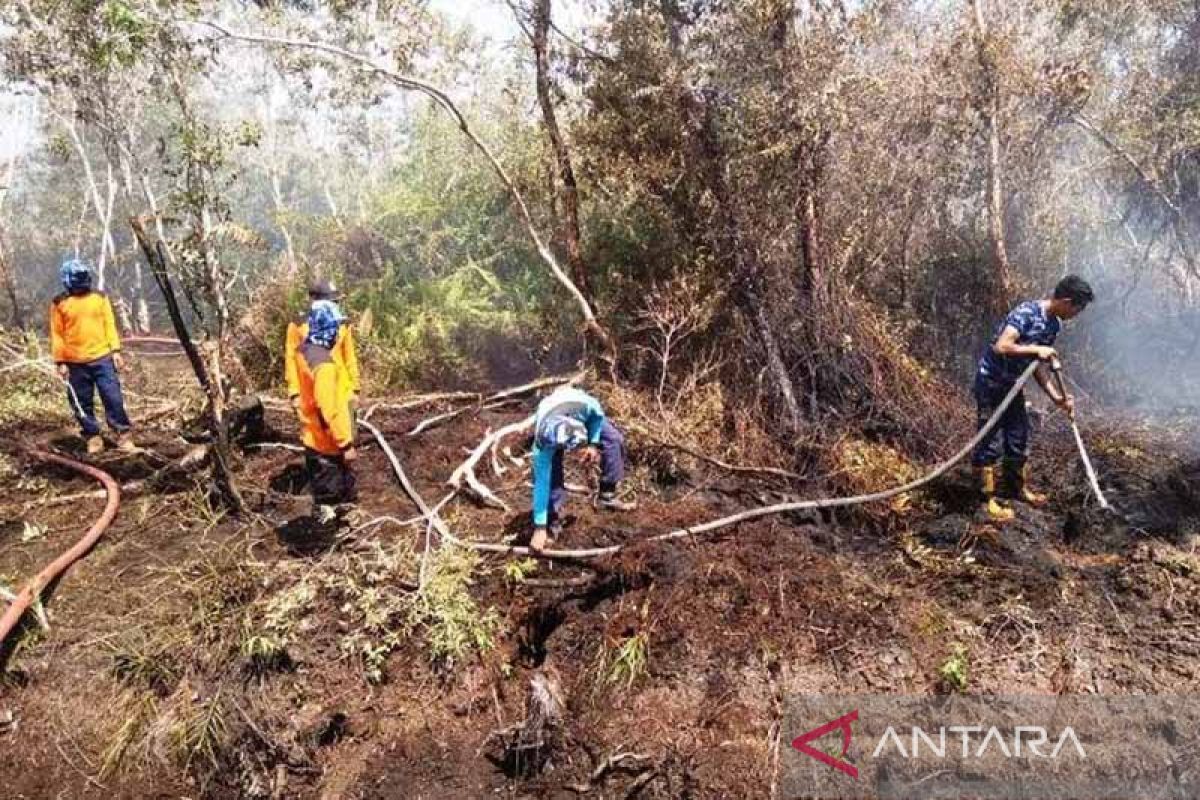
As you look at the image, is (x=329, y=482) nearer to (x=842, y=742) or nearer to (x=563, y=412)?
(x=563, y=412)

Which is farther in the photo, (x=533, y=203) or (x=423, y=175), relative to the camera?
(x=423, y=175)

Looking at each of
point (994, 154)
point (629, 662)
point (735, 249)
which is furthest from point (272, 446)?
point (994, 154)

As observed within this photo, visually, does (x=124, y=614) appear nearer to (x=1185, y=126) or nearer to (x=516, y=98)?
(x=516, y=98)

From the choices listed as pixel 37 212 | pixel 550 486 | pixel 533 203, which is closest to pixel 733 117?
pixel 533 203

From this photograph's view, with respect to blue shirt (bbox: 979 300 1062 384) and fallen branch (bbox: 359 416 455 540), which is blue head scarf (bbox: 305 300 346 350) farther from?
blue shirt (bbox: 979 300 1062 384)

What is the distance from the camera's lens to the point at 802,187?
7.29 meters

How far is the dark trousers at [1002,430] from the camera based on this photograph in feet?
17.9

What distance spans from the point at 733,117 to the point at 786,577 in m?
4.61

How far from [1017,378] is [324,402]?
4.85 meters

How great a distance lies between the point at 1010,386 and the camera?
5477 mm

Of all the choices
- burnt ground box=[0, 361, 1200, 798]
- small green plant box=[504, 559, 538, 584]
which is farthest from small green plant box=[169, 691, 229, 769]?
small green plant box=[504, 559, 538, 584]

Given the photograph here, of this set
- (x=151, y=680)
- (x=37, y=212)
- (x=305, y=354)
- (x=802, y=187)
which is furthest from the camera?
(x=37, y=212)

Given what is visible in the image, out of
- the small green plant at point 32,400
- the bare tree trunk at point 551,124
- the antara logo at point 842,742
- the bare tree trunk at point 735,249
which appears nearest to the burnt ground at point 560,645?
the antara logo at point 842,742

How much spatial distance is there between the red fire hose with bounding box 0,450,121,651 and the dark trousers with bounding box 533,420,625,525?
3.11 meters
